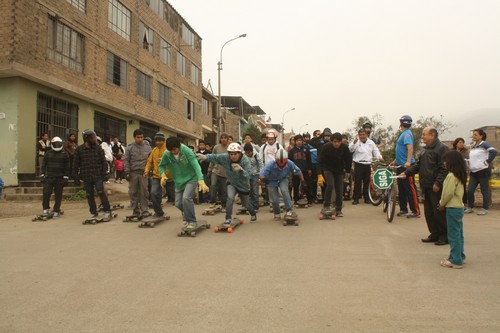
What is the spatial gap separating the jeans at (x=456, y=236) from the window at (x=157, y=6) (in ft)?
83.7

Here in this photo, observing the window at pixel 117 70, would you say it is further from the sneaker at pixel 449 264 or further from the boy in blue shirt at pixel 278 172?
the sneaker at pixel 449 264

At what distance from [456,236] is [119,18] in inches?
856

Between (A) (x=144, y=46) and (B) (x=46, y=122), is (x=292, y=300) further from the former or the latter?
(A) (x=144, y=46)

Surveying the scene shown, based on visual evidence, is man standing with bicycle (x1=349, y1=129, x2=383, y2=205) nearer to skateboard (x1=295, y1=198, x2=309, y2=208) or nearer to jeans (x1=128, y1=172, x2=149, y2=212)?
skateboard (x1=295, y1=198, x2=309, y2=208)

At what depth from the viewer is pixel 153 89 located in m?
26.9

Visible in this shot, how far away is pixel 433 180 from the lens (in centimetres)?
657

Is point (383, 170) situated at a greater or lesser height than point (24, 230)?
greater

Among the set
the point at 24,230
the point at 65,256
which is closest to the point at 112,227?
the point at 24,230

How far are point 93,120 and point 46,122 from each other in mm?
3723

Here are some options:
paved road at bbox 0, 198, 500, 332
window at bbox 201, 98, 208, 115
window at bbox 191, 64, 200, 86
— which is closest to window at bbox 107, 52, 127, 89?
window at bbox 191, 64, 200, 86

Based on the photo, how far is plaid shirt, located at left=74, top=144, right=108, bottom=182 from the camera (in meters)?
8.98

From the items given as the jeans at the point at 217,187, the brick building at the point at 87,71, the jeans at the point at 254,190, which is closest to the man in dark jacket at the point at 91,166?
the jeans at the point at 217,187

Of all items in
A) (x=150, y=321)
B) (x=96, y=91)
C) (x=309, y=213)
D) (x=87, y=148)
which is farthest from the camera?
(x=96, y=91)

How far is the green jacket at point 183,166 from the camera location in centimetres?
772
